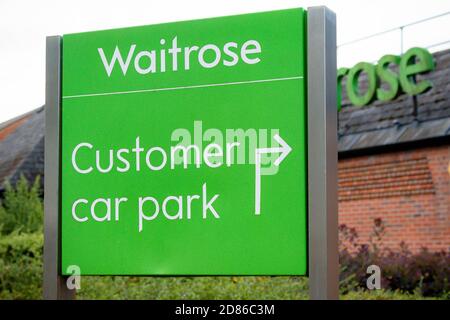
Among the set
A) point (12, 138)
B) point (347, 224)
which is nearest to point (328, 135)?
point (347, 224)

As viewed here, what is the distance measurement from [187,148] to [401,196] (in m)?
11.6

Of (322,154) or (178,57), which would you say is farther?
(178,57)

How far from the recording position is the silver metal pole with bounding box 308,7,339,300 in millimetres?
3984

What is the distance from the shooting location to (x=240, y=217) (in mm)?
4180

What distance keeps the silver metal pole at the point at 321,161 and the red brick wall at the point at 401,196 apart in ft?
35.7

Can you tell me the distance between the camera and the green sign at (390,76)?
48.1 feet

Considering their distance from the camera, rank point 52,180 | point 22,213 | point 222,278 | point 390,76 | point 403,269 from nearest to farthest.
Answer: point 52,180 → point 222,278 → point 403,269 → point 390,76 → point 22,213

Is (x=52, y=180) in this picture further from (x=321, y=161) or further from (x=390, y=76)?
(x=390, y=76)

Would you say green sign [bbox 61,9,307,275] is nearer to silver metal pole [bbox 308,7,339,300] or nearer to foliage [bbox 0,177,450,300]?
silver metal pole [bbox 308,7,339,300]

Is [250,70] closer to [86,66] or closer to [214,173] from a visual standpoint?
[214,173]

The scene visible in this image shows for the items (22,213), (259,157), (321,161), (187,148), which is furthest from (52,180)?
(22,213)

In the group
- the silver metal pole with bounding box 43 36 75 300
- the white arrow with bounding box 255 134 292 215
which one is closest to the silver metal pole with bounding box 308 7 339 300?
the white arrow with bounding box 255 134 292 215

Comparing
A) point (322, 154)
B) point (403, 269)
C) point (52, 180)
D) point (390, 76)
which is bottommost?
point (403, 269)

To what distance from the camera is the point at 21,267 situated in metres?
12.7
